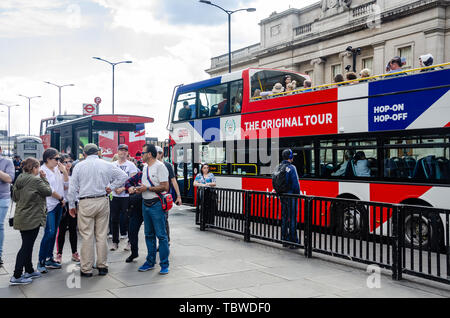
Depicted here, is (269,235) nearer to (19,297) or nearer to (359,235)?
(359,235)

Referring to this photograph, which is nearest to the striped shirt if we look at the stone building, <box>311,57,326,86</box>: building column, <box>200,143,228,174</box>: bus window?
<box>200,143,228,174</box>: bus window

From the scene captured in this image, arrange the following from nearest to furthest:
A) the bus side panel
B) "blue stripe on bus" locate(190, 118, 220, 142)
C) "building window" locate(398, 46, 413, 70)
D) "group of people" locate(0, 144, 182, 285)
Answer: "group of people" locate(0, 144, 182, 285) < the bus side panel < "blue stripe on bus" locate(190, 118, 220, 142) < "building window" locate(398, 46, 413, 70)

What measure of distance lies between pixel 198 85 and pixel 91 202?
834cm

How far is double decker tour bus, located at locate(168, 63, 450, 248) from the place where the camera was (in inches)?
309

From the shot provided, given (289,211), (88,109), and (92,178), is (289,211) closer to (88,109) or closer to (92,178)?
(92,178)

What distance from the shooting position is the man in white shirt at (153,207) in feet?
20.4

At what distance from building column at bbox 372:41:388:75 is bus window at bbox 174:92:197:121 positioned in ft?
67.0

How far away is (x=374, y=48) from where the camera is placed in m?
31.6

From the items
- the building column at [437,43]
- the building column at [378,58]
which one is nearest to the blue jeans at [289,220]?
the building column at [437,43]

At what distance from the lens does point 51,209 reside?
647 centimetres

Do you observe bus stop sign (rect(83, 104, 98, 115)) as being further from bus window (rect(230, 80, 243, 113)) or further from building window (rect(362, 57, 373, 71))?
building window (rect(362, 57, 373, 71))

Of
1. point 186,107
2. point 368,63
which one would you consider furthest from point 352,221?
point 368,63
